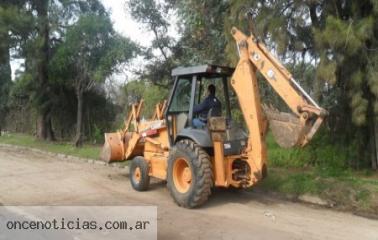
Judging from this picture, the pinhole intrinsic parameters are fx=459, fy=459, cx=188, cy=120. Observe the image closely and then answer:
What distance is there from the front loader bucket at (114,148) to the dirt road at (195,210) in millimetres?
585

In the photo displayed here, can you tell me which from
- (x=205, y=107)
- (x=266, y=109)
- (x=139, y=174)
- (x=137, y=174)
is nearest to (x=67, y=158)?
(x=137, y=174)

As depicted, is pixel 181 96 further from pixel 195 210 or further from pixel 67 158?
pixel 67 158

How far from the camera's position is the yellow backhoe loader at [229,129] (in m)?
7.47

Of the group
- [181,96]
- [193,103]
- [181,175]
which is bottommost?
[181,175]

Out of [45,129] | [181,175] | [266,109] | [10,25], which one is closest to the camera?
[266,109]

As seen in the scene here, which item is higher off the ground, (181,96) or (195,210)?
(181,96)

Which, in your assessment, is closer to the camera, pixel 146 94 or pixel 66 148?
pixel 66 148

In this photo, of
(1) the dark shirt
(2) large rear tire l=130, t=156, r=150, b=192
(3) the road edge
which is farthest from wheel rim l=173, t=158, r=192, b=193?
(3) the road edge

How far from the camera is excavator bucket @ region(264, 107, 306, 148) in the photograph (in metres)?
7.25

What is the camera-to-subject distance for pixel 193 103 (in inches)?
343

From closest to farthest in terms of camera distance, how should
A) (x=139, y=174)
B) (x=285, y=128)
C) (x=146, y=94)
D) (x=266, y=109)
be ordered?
(x=285, y=128) < (x=266, y=109) < (x=139, y=174) < (x=146, y=94)

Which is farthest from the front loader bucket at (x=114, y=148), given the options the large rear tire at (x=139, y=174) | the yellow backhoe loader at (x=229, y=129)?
the yellow backhoe loader at (x=229, y=129)

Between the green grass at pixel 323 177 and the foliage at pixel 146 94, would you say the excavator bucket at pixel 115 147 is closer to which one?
the green grass at pixel 323 177

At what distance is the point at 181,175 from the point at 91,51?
37.4 feet
